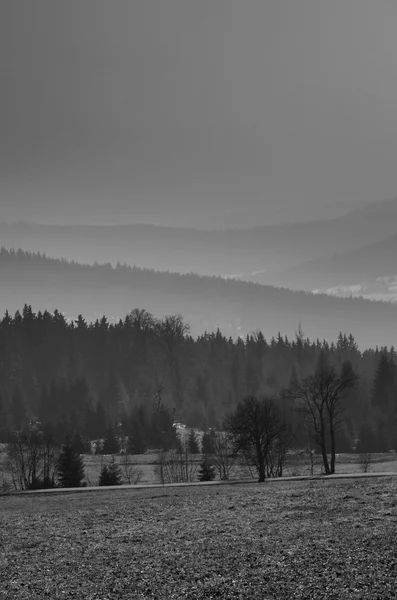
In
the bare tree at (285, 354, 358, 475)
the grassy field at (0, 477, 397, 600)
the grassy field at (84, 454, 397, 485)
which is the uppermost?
the bare tree at (285, 354, 358, 475)

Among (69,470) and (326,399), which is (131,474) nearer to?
(69,470)

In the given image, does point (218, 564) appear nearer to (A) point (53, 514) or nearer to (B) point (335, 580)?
(B) point (335, 580)

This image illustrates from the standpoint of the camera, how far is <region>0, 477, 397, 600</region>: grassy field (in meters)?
23.1

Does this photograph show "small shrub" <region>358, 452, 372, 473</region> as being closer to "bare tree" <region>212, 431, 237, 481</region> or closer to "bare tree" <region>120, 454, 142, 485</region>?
"bare tree" <region>212, 431, 237, 481</region>

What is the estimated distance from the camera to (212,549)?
28.0 meters

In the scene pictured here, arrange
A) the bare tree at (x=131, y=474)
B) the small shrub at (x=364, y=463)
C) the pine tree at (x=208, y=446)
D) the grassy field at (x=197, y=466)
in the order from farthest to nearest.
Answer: the pine tree at (x=208, y=446) < the grassy field at (x=197, y=466) < the bare tree at (x=131, y=474) < the small shrub at (x=364, y=463)

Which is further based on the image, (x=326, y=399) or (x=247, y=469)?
(x=247, y=469)

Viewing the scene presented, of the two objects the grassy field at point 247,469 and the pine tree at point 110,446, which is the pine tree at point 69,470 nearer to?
the grassy field at point 247,469

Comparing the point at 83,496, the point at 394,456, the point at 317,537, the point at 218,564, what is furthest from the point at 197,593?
the point at 394,456

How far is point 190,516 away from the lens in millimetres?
36375

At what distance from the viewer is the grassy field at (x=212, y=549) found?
23.1 metres

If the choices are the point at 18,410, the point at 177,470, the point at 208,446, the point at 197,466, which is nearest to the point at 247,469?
the point at 197,466

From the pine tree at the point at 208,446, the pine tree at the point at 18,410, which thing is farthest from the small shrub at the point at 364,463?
the pine tree at the point at 18,410

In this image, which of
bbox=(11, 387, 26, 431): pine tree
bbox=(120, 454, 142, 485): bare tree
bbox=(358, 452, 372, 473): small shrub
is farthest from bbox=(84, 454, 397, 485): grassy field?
bbox=(11, 387, 26, 431): pine tree
